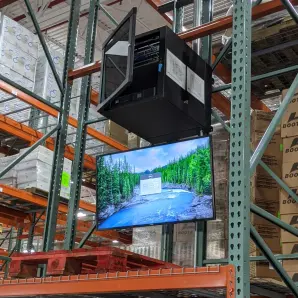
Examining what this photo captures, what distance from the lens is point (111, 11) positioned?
11.4m

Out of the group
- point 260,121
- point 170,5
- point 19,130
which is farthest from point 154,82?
point 19,130

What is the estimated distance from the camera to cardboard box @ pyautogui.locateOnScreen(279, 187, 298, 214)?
4.48 meters

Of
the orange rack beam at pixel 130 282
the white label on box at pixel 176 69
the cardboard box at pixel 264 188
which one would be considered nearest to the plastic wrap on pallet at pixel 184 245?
the cardboard box at pixel 264 188

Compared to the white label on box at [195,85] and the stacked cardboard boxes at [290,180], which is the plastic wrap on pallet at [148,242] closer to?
the stacked cardboard boxes at [290,180]

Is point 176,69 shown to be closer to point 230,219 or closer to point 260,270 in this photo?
point 230,219

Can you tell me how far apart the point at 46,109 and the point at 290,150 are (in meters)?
5.08

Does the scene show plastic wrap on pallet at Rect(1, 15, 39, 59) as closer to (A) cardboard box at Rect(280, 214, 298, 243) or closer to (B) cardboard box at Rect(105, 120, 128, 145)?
(B) cardboard box at Rect(105, 120, 128, 145)

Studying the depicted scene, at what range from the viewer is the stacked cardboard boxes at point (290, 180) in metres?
4.46

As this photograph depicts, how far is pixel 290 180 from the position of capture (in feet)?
14.8

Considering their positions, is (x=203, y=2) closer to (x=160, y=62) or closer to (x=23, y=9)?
(x=160, y=62)

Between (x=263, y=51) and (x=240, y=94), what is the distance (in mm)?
2380

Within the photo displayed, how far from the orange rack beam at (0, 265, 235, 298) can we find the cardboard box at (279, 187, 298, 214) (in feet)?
5.31

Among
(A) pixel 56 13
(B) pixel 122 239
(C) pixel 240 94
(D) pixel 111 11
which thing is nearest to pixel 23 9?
(A) pixel 56 13

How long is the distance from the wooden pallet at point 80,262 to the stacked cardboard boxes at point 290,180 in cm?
115
